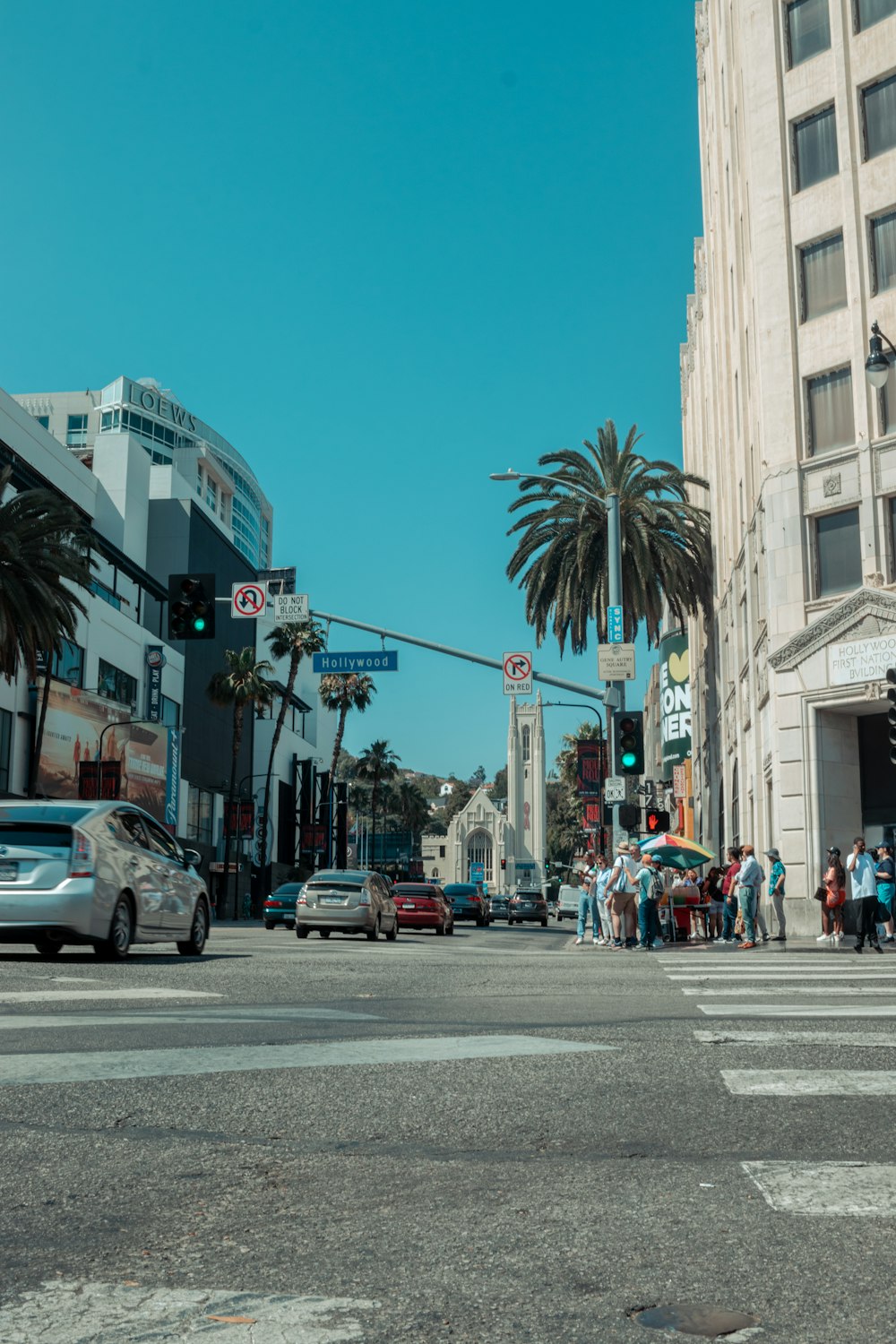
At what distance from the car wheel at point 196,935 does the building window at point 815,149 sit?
78.9 feet

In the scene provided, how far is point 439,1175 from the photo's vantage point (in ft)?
14.2

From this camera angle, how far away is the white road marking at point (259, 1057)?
612 cm

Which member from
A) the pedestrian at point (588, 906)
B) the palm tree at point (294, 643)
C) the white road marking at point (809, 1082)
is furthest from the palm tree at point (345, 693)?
the white road marking at point (809, 1082)

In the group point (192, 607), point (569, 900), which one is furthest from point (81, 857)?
point (569, 900)

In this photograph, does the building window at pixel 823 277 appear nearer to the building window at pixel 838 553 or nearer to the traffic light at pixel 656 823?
the building window at pixel 838 553

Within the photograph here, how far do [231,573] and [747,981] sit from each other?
85.0m

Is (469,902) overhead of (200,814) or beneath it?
beneath

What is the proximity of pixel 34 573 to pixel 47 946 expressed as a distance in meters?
24.5

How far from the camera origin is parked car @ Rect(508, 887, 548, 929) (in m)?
66.9

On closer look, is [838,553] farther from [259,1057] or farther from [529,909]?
[529,909]

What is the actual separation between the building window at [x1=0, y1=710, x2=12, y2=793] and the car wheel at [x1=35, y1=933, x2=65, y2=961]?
A: 37223 millimetres

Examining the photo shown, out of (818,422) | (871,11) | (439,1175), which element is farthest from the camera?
(818,422)

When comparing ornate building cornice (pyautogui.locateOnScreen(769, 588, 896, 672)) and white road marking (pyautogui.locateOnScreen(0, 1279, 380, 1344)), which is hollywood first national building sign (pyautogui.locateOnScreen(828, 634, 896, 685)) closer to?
ornate building cornice (pyautogui.locateOnScreen(769, 588, 896, 672))

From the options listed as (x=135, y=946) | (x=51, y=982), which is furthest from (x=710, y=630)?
(x=51, y=982)
